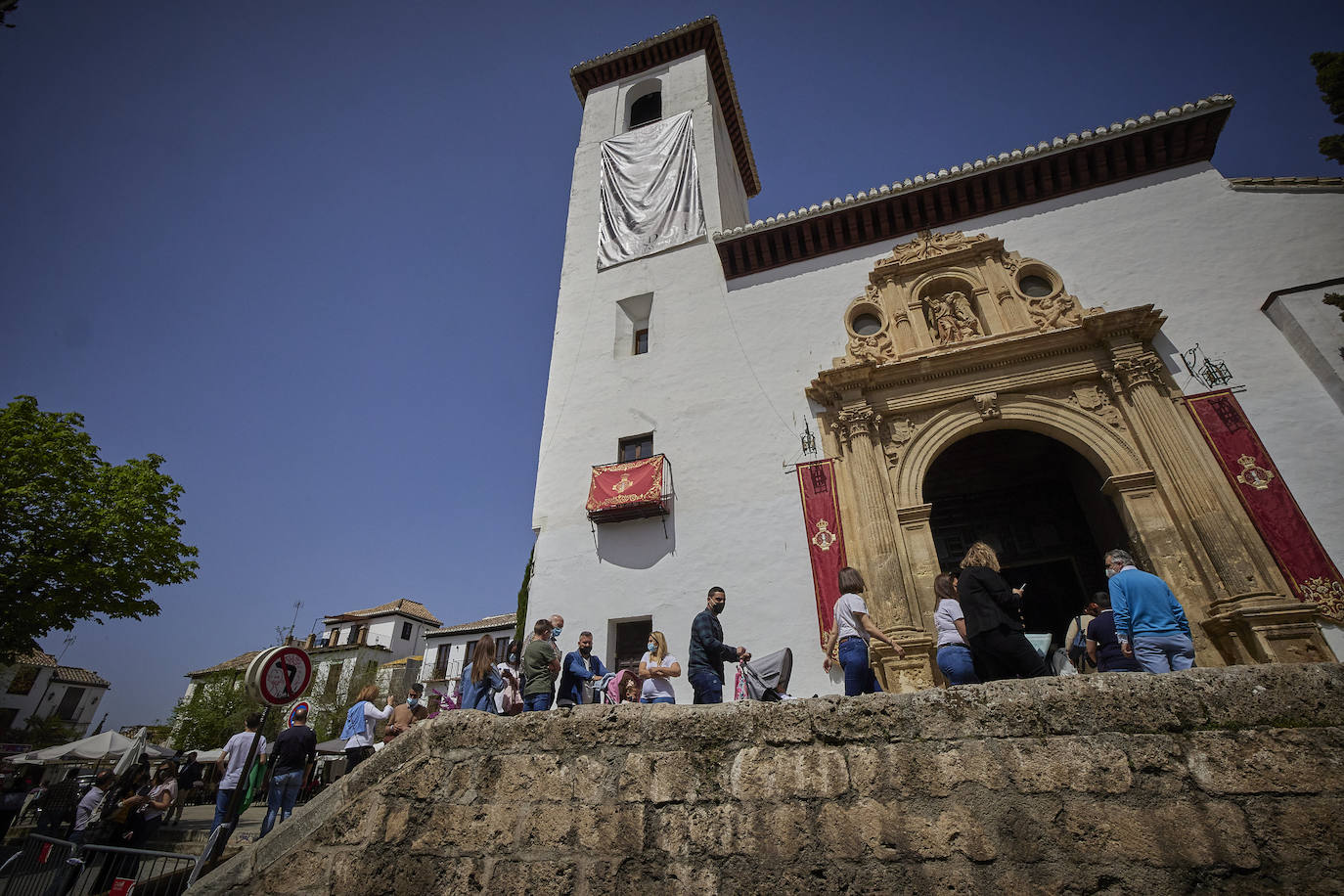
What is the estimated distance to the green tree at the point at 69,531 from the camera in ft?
39.5

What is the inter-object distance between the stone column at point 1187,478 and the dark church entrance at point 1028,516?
222 centimetres

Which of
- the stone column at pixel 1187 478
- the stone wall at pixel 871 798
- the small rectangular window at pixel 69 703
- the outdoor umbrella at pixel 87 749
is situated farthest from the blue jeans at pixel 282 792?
the small rectangular window at pixel 69 703

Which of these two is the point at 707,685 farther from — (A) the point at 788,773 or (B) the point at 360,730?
(B) the point at 360,730

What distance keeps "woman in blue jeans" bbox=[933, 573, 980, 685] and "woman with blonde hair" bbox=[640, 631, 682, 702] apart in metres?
2.53

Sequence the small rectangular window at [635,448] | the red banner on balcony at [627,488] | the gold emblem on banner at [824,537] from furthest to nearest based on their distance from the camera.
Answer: the small rectangular window at [635,448], the red banner on balcony at [627,488], the gold emblem on banner at [824,537]

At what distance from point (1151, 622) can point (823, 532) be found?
496 centimetres

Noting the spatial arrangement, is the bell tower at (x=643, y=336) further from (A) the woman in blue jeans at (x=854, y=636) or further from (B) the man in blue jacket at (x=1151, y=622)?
(B) the man in blue jacket at (x=1151, y=622)

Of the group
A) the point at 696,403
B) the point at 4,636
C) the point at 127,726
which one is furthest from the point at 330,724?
the point at 696,403

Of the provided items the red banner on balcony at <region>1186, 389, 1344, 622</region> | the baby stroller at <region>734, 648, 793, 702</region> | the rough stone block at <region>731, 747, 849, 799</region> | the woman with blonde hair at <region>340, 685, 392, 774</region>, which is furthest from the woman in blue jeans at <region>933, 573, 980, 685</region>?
the woman with blonde hair at <region>340, 685, 392, 774</region>

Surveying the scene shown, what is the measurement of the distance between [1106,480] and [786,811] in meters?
7.95

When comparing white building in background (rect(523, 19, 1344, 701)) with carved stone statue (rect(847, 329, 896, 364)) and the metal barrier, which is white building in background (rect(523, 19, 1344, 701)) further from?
the metal barrier

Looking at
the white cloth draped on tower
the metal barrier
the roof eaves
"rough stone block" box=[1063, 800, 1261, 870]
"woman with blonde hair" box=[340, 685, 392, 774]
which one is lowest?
the metal barrier

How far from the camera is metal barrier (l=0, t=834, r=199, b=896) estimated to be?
5602 millimetres

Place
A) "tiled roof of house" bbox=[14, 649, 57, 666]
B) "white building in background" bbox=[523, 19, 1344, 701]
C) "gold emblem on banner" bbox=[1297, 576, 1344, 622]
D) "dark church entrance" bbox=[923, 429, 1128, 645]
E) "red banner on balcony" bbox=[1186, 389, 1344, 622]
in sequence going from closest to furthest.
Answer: "gold emblem on banner" bbox=[1297, 576, 1344, 622], "red banner on balcony" bbox=[1186, 389, 1344, 622], "white building in background" bbox=[523, 19, 1344, 701], "dark church entrance" bbox=[923, 429, 1128, 645], "tiled roof of house" bbox=[14, 649, 57, 666]
